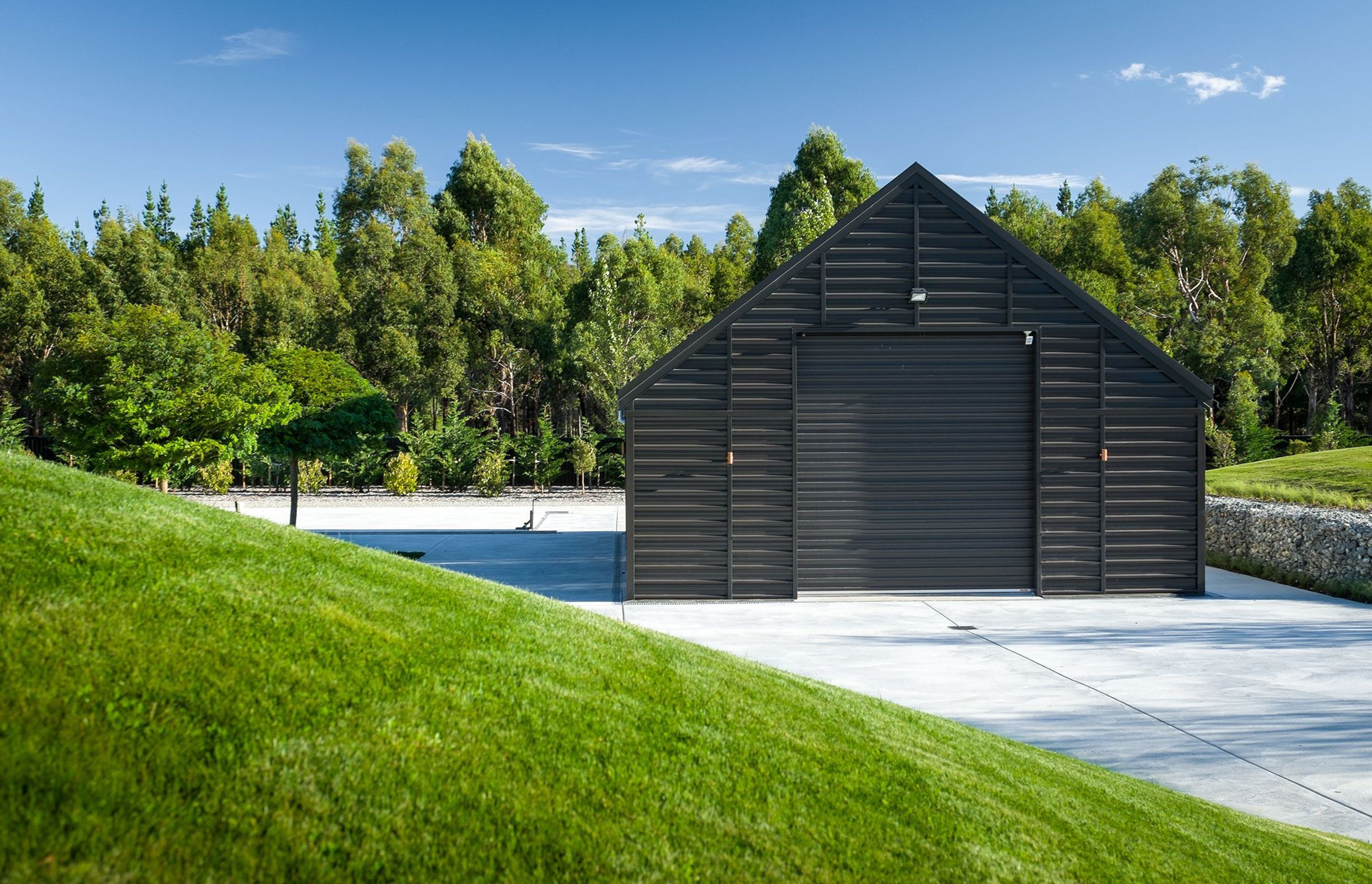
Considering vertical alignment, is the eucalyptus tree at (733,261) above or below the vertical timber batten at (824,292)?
above

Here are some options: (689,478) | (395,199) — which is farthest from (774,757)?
(395,199)

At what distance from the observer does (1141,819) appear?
4.77 meters

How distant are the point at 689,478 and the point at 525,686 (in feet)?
28.9

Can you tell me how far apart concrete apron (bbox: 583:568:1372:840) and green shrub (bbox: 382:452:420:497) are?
72.8 feet

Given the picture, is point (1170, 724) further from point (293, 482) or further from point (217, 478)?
point (217, 478)

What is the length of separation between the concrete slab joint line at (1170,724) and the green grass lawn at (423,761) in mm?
846

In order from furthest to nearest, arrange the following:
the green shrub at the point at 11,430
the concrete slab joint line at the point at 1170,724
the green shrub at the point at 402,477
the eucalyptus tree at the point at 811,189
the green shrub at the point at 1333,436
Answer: the eucalyptus tree at the point at 811,189, the green shrub at the point at 402,477, the green shrub at the point at 11,430, the green shrub at the point at 1333,436, the concrete slab joint line at the point at 1170,724

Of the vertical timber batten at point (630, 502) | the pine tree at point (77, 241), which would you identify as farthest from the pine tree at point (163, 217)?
the vertical timber batten at point (630, 502)

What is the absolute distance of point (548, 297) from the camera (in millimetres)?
37844

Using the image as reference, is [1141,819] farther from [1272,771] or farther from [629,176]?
[629,176]

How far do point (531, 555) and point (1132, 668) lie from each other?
11.8m

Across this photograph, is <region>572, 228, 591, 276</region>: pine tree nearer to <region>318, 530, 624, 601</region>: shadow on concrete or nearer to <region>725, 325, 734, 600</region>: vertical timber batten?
<region>318, 530, 624, 601</region>: shadow on concrete

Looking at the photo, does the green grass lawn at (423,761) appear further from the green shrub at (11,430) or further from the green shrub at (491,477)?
the green shrub at (11,430)

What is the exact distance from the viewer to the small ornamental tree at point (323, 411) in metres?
18.1
